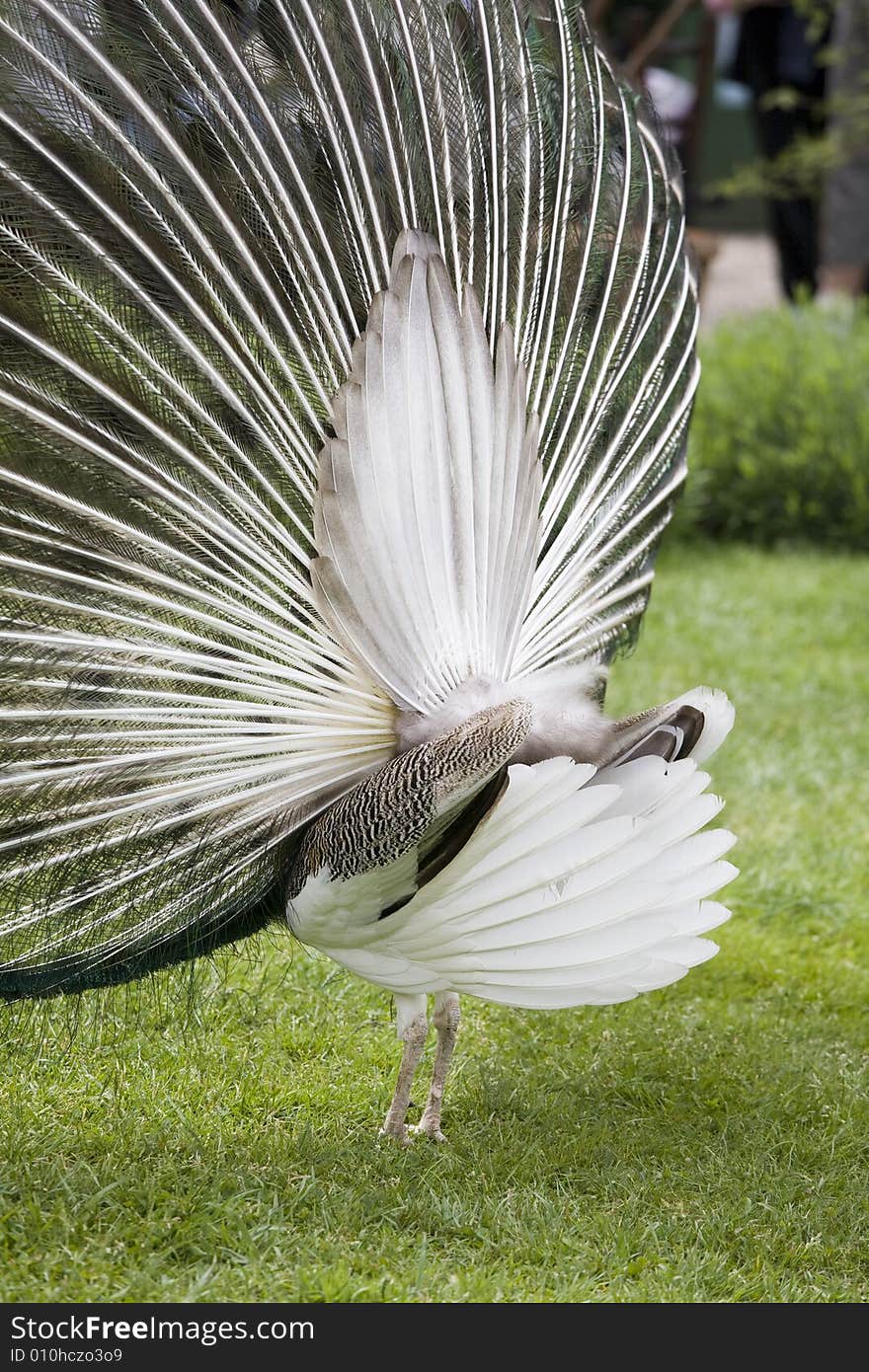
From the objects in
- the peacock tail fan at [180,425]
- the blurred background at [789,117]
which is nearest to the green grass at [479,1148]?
the peacock tail fan at [180,425]

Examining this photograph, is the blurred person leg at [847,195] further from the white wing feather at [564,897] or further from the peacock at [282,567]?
the white wing feather at [564,897]

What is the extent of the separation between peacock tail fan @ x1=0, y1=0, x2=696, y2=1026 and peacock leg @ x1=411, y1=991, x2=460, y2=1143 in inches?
15.9

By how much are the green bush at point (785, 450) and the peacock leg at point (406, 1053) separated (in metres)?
5.88

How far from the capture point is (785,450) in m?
8.93

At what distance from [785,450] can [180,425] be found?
21.5 ft

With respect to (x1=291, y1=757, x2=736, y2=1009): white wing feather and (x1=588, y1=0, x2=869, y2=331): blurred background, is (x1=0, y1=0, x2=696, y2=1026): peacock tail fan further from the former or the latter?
(x1=588, y1=0, x2=869, y2=331): blurred background

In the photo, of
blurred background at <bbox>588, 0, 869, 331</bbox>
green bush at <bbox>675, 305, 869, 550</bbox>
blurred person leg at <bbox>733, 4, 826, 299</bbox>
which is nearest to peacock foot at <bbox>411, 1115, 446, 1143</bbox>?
green bush at <bbox>675, 305, 869, 550</bbox>

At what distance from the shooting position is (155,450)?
284 centimetres

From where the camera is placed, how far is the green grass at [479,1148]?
271 centimetres

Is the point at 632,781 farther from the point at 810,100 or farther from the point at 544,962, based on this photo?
the point at 810,100

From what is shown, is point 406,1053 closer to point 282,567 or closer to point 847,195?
point 282,567

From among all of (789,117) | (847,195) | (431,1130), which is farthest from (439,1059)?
(847,195)

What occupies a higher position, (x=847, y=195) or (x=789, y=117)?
(x=789, y=117)

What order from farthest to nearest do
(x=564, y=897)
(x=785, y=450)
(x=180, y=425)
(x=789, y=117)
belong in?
(x=789, y=117)
(x=785, y=450)
(x=180, y=425)
(x=564, y=897)
